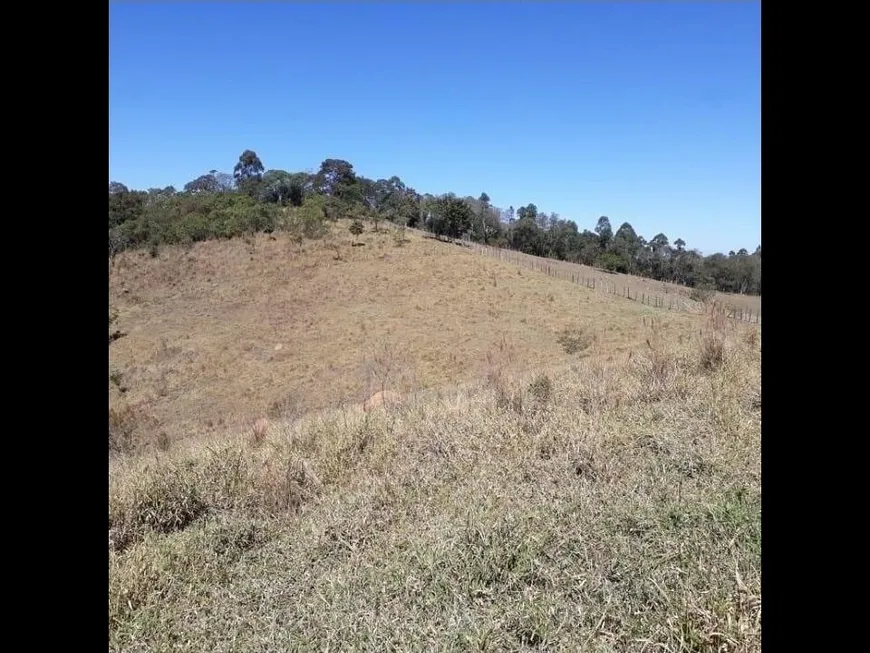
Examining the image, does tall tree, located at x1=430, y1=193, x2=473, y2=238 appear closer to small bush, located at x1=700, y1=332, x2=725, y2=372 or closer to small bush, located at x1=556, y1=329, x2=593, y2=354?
small bush, located at x1=556, y1=329, x2=593, y2=354

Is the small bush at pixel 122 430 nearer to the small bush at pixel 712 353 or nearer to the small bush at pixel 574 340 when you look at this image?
the small bush at pixel 712 353

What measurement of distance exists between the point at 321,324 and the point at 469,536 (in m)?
21.8

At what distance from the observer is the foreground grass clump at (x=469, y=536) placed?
2320mm

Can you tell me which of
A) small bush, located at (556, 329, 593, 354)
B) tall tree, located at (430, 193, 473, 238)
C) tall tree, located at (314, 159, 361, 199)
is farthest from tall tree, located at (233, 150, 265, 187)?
small bush, located at (556, 329, 593, 354)

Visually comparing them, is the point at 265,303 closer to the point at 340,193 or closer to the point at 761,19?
the point at 761,19

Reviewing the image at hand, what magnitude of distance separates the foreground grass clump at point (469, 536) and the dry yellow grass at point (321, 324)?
756 centimetres

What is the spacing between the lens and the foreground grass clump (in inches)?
91.4

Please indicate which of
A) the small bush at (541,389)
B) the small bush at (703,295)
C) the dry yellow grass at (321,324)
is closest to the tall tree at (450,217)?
the dry yellow grass at (321,324)

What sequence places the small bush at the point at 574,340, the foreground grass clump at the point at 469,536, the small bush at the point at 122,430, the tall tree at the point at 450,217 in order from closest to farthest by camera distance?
the foreground grass clump at the point at 469,536, the small bush at the point at 122,430, the small bush at the point at 574,340, the tall tree at the point at 450,217

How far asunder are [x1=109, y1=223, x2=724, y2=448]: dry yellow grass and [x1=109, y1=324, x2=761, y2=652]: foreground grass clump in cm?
756

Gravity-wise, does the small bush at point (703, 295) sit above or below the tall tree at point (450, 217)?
below

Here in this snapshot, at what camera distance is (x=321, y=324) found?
24.2 metres
